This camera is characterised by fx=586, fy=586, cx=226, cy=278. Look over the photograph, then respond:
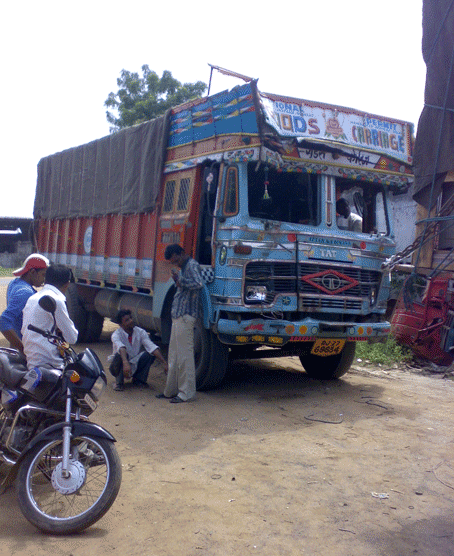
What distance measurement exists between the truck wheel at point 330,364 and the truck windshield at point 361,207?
1.52m

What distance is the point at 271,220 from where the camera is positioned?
A: 6.57 m

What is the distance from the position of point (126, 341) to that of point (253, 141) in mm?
3016

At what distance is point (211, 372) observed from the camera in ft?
22.5

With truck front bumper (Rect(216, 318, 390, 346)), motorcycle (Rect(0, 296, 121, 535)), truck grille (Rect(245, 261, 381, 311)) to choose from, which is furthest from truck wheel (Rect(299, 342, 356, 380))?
motorcycle (Rect(0, 296, 121, 535))

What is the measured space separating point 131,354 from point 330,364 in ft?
8.72

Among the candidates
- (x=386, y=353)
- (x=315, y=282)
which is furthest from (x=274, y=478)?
(x=386, y=353)

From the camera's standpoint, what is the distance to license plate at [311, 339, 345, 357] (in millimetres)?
6698

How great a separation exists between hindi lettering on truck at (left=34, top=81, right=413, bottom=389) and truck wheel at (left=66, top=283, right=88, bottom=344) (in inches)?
98.1

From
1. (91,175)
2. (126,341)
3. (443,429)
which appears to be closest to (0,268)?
(91,175)

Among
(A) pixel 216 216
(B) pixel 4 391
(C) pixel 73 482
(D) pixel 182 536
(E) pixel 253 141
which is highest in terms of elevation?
(E) pixel 253 141

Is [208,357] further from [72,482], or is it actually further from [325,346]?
[72,482]

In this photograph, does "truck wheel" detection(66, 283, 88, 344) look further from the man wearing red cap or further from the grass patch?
the man wearing red cap

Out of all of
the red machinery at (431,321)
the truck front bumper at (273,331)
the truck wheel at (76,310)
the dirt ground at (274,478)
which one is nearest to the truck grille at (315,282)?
the truck front bumper at (273,331)

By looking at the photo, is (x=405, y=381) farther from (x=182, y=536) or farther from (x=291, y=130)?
(x=182, y=536)
